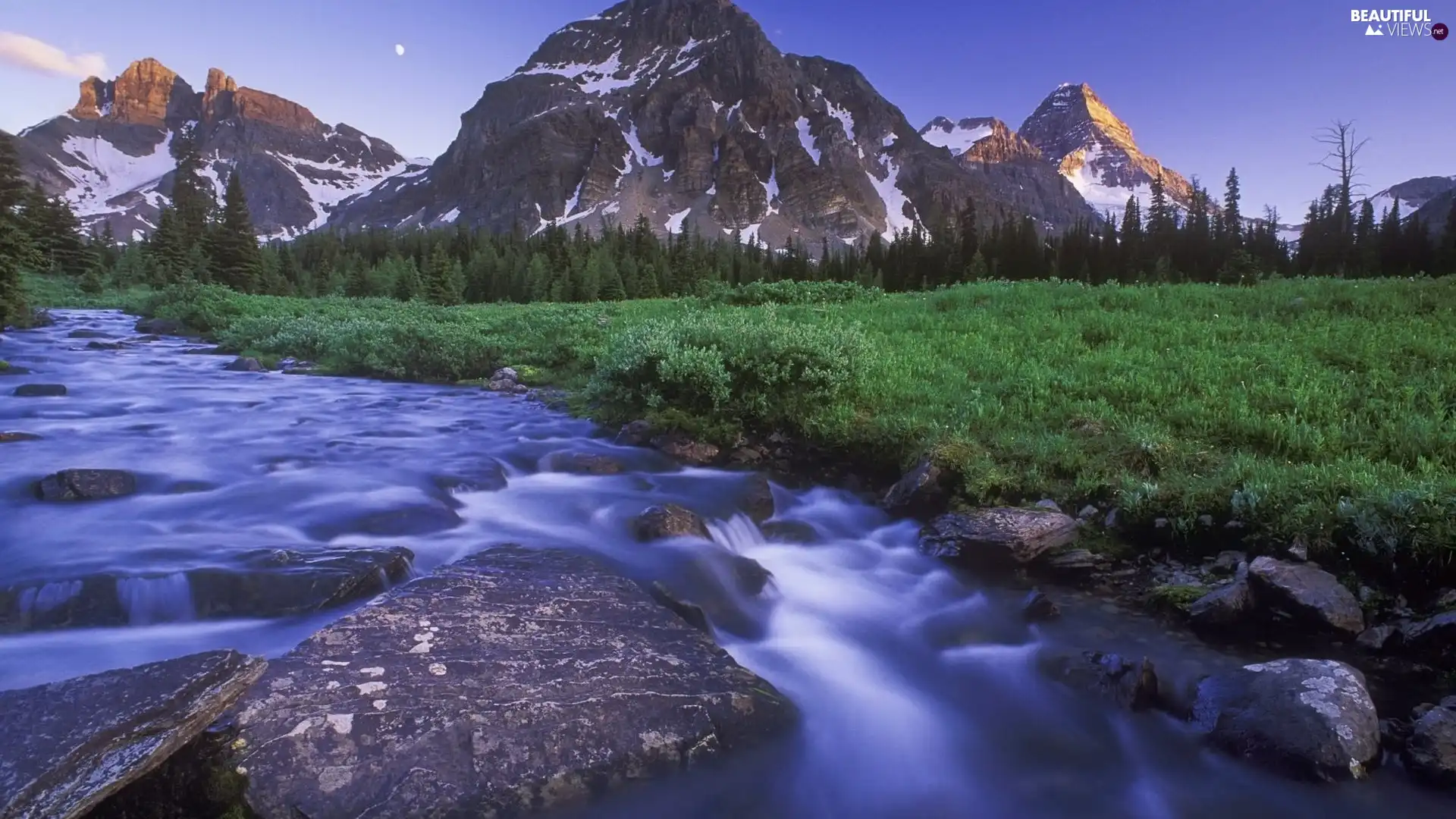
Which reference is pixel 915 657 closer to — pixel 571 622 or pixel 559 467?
pixel 571 622

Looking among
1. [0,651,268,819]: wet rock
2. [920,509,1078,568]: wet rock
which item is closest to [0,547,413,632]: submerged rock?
[0,651,268,819]: wet rock

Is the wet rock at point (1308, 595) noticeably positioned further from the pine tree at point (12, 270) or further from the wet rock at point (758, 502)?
the pine tree at point (12, 270)

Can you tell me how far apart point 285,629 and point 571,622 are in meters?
2.15

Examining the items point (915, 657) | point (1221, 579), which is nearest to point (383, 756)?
point (915, 657)

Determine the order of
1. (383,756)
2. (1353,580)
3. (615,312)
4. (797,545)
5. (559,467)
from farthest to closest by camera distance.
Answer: (615,312)
(559,467)
(797,545)
(1353,580)
(383,756)

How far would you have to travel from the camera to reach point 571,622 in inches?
→ 234

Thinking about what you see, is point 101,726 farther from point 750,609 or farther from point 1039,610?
point 1039,610

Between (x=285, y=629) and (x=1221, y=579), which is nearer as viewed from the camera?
(x=285, y=629)

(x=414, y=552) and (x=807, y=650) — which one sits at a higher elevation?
(x=414, y=552)

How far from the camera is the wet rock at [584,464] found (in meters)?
11.5

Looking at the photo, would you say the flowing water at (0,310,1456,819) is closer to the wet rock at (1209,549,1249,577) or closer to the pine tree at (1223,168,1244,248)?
the wet rock at (1209,549,1249,577)

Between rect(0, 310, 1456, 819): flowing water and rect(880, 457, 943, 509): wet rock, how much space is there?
0.40 m

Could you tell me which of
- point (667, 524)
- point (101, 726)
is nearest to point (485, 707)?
point (101, 726)

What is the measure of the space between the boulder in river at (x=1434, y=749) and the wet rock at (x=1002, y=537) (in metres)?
3.33
